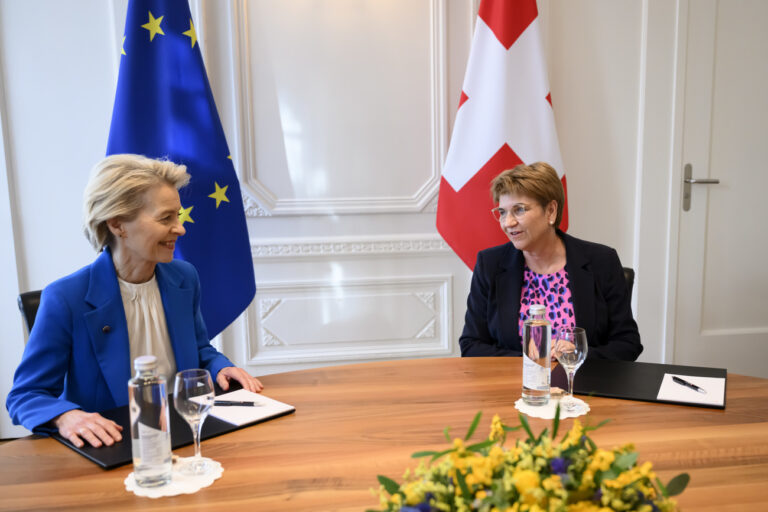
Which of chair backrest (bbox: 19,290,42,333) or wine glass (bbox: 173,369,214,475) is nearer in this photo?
wine glass (bbox: 173,369,214,475)

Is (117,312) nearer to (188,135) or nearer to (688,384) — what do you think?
(188,135)

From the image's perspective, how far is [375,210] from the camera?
3135 millimetres

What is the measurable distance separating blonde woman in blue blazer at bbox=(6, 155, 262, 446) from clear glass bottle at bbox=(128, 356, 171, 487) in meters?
0.35

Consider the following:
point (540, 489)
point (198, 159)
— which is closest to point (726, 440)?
point (540, 489)

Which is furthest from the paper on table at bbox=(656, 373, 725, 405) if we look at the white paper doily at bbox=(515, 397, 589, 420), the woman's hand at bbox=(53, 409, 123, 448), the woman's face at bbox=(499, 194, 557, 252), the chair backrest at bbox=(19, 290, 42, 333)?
the chair backrest at bbox=(19, 290, 42, 333)

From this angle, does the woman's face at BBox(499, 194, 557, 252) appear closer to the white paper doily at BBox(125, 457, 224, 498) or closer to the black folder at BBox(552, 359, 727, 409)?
the black folder at BBox(552, 359, 727, 409)

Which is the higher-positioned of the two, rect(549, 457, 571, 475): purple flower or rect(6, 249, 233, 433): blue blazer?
rect(549, 457, 571, 475): purple flower

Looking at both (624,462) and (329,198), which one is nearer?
(624,462)

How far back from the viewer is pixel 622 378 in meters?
1.50

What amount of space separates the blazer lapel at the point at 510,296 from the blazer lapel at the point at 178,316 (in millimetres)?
930

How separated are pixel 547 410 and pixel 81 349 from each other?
1.06m

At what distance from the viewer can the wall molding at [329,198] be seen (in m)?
2.95

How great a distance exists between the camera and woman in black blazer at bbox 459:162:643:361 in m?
1.92

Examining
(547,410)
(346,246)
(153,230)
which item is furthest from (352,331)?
(547,410)
